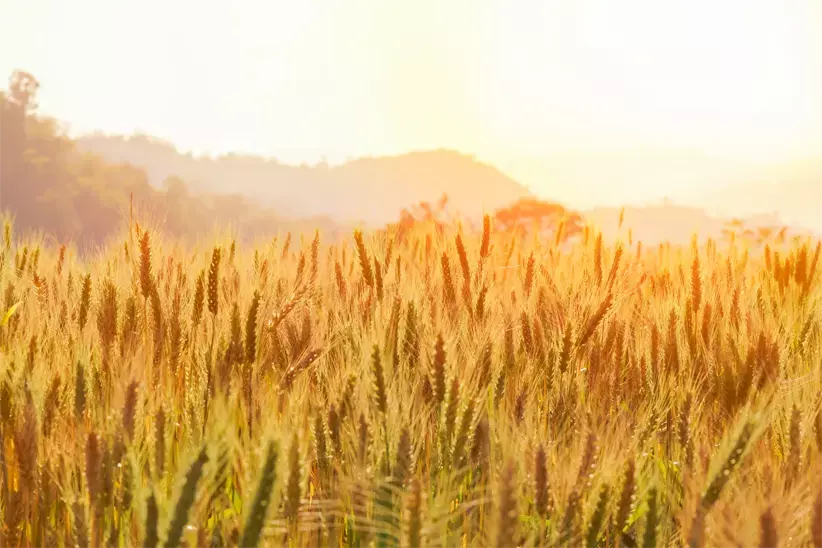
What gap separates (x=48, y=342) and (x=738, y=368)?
1.81m

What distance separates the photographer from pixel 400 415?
127cm

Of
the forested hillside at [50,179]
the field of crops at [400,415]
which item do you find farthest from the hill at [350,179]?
the field of crops at [400,415]

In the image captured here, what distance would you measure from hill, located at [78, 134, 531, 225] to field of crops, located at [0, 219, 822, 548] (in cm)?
11633

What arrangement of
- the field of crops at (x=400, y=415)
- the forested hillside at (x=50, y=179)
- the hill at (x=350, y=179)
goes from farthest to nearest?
the hill at (x=350, y=179)
the forested hillside at (x=50, y=179)
the field of crops at (x=400, y=415)

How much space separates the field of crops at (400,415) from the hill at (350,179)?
382ft

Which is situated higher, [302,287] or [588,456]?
[302,287]

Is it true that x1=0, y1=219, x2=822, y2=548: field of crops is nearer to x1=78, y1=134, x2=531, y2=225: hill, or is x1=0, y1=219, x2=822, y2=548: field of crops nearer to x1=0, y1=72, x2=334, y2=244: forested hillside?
x1=0, y1=72, x2=334, y2=244: forested hillside

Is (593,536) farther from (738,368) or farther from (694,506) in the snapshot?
(738,368)

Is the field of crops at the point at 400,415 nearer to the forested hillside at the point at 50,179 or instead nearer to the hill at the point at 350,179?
the forested hillside at the point at 50,179

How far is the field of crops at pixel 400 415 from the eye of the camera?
0.97 m

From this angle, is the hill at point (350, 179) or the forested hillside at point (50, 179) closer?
the forested hillside at point (50, 179)

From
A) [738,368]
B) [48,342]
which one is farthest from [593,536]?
[48,342]

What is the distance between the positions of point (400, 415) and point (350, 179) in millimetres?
136387

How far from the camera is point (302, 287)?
199cm
